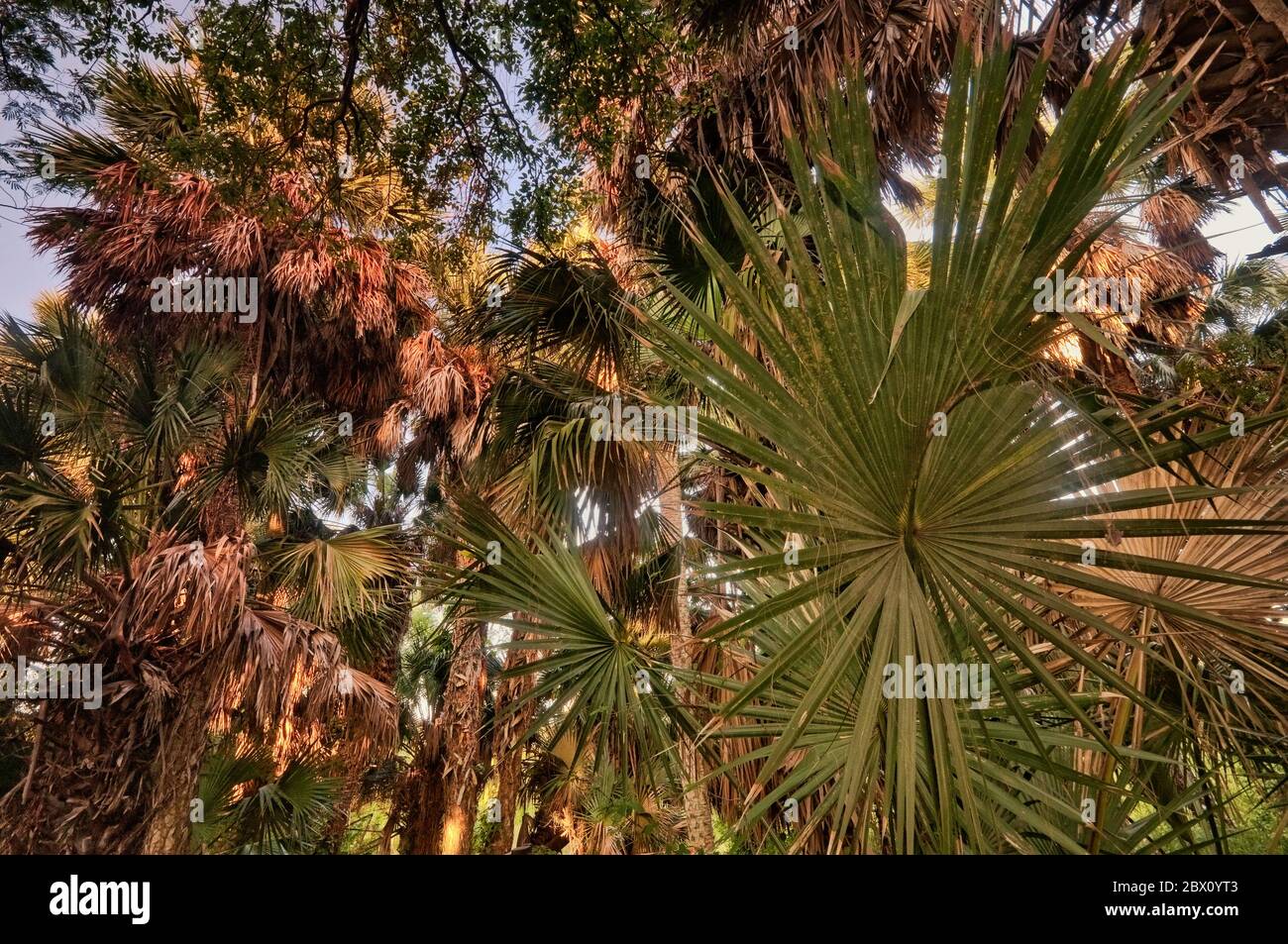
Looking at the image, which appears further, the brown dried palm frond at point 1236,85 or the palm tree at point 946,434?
the brown dried palm frond at point 1236,85

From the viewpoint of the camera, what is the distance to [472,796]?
7.97 m

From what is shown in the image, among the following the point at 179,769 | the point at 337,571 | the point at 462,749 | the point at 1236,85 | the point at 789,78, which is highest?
the point at 789,78

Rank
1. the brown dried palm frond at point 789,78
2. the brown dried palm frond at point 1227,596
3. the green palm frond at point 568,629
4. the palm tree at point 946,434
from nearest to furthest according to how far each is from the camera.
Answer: the palm tree at point 946,434
the brown dried palm frond at point 1227,596
the green palm frond at point 568,629
the brown dried palm frond at point 789,78

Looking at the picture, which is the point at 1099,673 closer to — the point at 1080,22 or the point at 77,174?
the point at 1080,22

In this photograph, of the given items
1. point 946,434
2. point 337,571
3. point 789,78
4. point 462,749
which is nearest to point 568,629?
point 946,434

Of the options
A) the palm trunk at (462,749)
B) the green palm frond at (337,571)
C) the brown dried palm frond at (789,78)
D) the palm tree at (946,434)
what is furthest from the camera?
the palm trunk at (462,749)

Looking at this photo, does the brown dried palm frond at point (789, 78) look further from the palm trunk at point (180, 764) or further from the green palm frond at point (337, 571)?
the palm trunk at point (180, 764)

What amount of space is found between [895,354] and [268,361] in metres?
7.63

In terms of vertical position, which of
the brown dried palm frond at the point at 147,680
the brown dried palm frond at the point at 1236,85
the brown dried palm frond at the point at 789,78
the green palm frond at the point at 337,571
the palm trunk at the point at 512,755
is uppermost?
the brown dried palm frond at the point at 789,78

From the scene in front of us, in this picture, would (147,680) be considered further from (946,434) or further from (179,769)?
(946,434)

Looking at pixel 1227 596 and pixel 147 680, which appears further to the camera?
pixel 147 680

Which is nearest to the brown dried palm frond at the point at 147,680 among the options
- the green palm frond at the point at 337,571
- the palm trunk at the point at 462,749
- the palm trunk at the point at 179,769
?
the palm trunk at the point at 179,769

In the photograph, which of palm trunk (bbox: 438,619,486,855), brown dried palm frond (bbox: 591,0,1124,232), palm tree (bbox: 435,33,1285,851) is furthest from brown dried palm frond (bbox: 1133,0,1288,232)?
palm trunk (bbox: 438,619,486,855)

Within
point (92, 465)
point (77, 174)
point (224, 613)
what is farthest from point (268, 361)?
point (224, 613)
